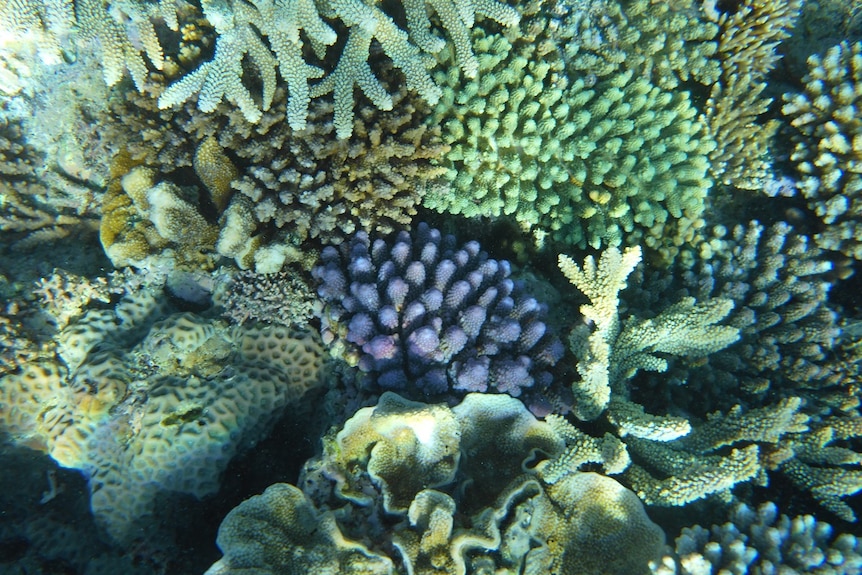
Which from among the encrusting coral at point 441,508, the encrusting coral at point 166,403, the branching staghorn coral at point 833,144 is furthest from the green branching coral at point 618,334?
the encrusting coral at point 166,403

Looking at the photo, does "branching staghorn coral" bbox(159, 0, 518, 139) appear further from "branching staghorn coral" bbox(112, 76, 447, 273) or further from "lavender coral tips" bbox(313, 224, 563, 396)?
"lavender coral tips" bbox(313, 224, 563, 396)

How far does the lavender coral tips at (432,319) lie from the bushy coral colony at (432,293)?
2 cm

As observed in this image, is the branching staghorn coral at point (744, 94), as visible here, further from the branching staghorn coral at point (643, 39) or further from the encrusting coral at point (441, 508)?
the encrusting coral at point (441, 508)

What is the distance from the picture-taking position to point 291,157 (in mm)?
3180

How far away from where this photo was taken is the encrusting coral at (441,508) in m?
2.28

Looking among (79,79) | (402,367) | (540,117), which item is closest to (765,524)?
(402,367)

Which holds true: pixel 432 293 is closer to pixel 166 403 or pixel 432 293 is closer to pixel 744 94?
pixel 166 403

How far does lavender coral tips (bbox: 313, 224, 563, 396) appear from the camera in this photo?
277 centimetres

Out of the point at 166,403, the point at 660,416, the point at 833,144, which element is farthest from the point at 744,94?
the point at 166,403

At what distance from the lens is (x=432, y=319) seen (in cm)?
283

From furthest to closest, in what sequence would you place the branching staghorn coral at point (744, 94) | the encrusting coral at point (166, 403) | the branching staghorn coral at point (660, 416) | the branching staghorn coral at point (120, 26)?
the branching staghorn coral at point (744, 94)
the branching staghorn coral at point (120, 26)
the encrusting coral at point (166, 403)
the branching staghorn coral at point (660, 416)

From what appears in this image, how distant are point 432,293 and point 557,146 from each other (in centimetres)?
145

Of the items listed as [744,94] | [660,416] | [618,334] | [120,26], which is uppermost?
[120,26]

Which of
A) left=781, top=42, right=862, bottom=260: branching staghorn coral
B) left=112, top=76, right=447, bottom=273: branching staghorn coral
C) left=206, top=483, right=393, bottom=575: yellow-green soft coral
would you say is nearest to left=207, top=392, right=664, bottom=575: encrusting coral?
left=206, top=483, right=393, bottom=575: yellow-green soft coral
